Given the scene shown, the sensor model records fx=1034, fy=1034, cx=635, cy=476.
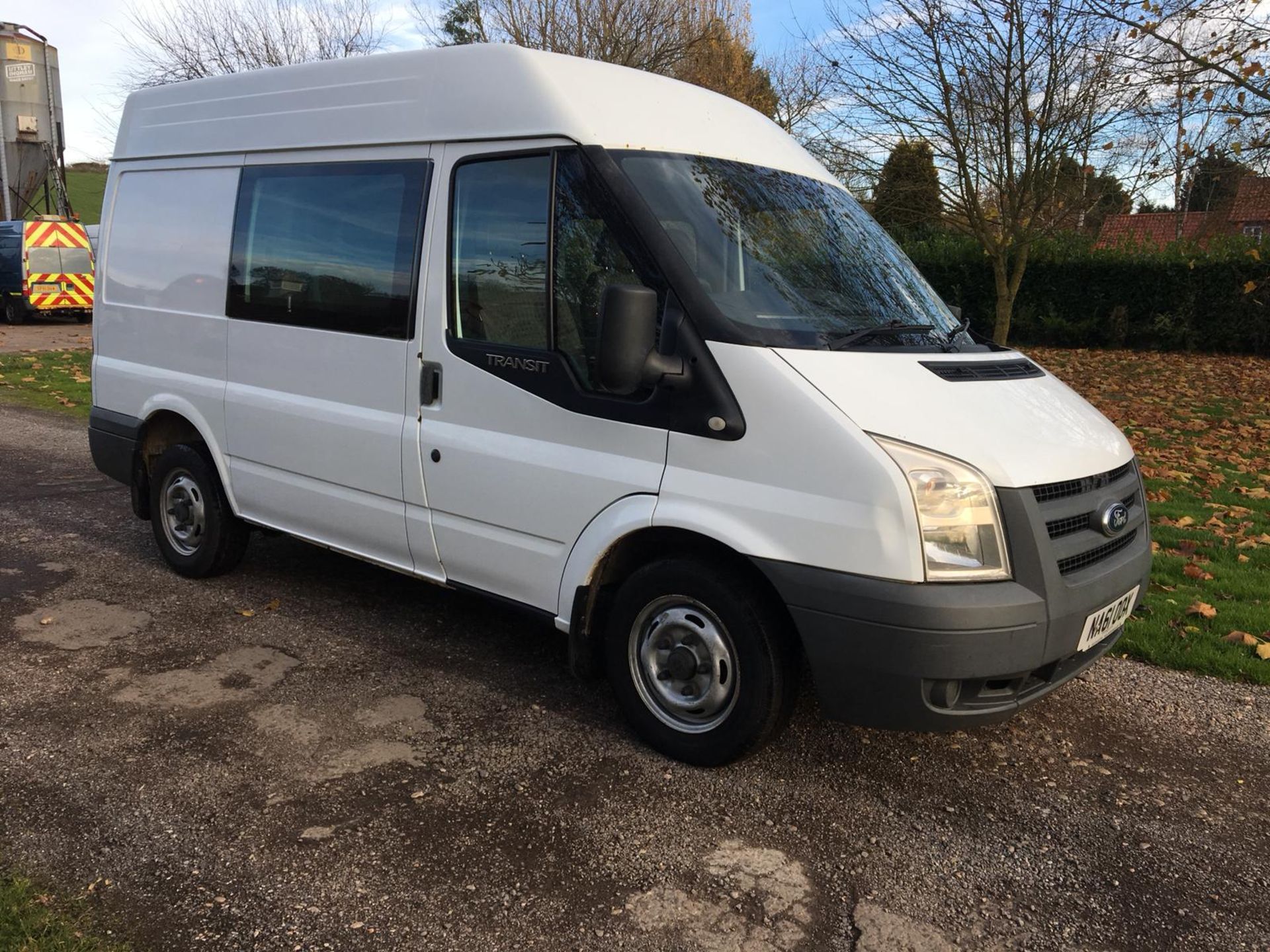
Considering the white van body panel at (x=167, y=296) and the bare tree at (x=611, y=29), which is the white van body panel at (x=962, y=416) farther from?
the bare tree at (x=611, y=29)

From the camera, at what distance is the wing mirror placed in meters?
3.28

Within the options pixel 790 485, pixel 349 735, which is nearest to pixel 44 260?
pixel 349 735

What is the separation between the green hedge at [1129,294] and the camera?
19.2 meters

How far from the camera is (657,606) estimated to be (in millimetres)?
3740

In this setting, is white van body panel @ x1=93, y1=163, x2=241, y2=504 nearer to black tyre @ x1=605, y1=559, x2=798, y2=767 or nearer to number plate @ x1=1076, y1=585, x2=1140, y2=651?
black tyre @ x1=605, y1=559, x2=798, y2=767

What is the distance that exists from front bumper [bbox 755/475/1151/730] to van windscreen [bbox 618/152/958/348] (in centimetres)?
85

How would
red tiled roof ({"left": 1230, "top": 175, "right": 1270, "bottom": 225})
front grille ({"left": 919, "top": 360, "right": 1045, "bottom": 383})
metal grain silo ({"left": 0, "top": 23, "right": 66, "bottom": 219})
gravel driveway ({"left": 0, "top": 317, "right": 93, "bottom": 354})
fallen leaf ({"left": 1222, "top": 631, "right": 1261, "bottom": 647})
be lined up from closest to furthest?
front grille ({"left": 919, "top": 360, "right": 1045, "bottom": 383}), fallen leaf ({"left": 1222, "top": 631, "right": 1261, "bottom": 647}), red tiled roof ({"left": 1230, "top": 175, "right": 1270, "bottom": 225}), gravel driveway ({"left": 0, "top": 317, "right": 93, "bottom": 354}), metal grain silo ({"left": 0, "top": 23, "right": 66, "bottom": 219})

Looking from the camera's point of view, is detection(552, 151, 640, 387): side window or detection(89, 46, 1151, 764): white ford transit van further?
detection(552, 151, 640, 387): side window

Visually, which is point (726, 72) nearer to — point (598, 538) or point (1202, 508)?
point (1202, 508)

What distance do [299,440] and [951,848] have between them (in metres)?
3.33

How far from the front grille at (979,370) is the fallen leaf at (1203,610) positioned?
2216 millimetres

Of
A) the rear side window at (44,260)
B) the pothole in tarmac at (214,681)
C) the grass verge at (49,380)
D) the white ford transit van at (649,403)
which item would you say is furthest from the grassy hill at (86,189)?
the pothole in tarmac at (214,681)

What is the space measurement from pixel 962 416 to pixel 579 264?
1.45 m

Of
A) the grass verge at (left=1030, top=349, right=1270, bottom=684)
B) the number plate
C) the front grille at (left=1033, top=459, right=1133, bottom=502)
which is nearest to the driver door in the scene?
the front grille at (left=1033, top=459, right=1133, bottom=502)
